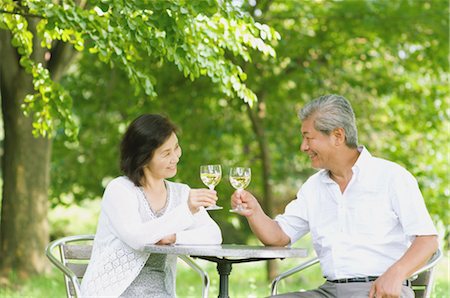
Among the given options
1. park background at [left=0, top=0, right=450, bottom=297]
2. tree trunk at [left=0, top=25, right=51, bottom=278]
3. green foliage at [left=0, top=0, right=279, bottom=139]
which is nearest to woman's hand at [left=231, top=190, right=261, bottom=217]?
green foliage at [left=0, top=0, right=279, bottom=139]

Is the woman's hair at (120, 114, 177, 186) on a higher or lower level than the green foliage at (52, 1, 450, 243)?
lower

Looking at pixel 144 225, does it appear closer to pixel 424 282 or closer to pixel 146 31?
pixel 424 282

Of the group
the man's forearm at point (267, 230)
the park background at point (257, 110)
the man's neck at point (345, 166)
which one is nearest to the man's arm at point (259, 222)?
the man's forearm at point (267, 230)

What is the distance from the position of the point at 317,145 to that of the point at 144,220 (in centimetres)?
98

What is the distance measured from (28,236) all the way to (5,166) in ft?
2.90

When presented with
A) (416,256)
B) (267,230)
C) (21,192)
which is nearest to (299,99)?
(21,192)

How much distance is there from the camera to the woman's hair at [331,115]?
4.64 meters

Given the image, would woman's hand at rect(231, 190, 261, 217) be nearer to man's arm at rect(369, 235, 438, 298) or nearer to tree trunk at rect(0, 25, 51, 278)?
man's arm at rect(369, 235, 438, 298)

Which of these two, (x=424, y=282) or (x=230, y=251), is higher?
(x=230, y=251)

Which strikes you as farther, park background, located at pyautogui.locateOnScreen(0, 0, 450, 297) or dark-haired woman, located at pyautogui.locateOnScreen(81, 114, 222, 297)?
park background, located at pyautogui.locateOnScreen(0, 0, 450, 297)

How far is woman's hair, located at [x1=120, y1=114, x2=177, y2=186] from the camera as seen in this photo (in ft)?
15.8

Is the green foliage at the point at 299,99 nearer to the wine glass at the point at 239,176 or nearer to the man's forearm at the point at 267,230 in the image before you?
the man's forearm at the point at 267,230

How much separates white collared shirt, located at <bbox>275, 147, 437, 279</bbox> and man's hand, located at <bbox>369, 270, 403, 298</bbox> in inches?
11.0

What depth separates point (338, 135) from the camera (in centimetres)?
466
